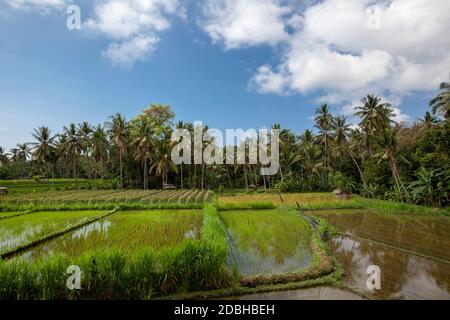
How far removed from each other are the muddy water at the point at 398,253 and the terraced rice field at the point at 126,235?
5.65 m

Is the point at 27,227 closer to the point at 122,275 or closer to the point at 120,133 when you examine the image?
the point at 122,275

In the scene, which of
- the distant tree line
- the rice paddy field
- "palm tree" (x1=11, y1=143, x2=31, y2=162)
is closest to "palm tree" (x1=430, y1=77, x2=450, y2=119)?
the distant tree line

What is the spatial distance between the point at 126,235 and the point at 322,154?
33933 mm

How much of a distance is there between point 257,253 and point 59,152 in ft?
118

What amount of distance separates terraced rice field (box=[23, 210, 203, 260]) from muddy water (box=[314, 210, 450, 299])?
18.5 feet

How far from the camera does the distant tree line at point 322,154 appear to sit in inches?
787

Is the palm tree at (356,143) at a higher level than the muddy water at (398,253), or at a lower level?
higher

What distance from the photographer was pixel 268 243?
379 inches

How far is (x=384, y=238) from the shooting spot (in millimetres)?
10609

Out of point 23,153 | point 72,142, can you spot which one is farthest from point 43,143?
point 23,153

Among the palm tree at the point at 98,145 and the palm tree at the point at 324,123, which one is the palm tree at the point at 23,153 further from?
the palm tree at the point at 324,123

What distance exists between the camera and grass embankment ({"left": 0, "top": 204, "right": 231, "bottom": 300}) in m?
5.16

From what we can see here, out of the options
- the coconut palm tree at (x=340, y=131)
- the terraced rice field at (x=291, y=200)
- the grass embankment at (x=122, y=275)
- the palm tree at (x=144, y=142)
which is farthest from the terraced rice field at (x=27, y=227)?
the coconut palm tree at (x=340, y=131)
